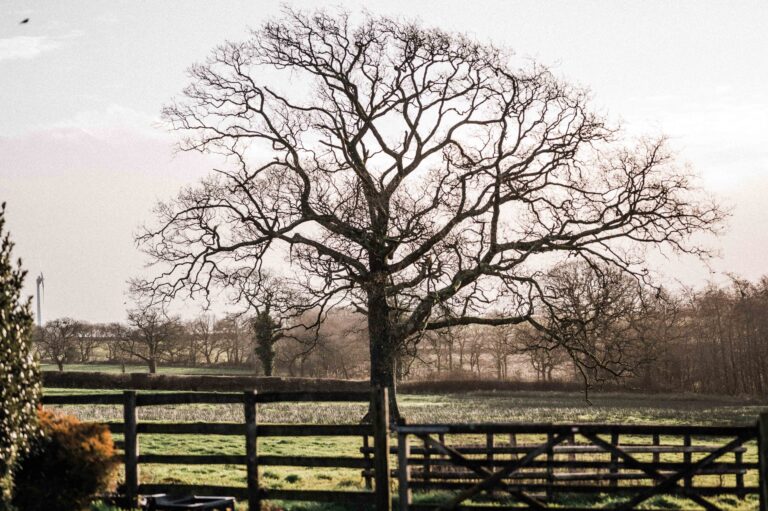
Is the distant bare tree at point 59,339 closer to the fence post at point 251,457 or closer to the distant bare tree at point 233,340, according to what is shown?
the distant bare tree at point 233,340

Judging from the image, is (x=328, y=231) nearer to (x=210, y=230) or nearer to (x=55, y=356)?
(x=210, y=230)

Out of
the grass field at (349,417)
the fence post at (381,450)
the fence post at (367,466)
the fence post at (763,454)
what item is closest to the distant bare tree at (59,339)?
the grass field at (349,417)

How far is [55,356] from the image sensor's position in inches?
3179

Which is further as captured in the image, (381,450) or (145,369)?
(145,369)

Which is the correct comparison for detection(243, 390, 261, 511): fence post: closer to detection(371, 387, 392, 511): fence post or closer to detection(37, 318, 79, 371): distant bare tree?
Answer: detection(371, 387, 392, 511): fence post

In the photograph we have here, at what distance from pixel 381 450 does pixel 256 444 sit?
2.45 m

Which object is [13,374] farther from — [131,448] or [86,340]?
[86,340]

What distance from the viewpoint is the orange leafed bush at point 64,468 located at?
1046cm

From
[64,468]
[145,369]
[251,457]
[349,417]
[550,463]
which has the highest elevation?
[64,468]

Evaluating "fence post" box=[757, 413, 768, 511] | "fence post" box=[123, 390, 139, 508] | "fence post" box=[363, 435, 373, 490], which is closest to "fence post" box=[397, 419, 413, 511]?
"fence post" box=[363, 435, 373, 490]

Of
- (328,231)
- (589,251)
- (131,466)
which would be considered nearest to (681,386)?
(589,251)

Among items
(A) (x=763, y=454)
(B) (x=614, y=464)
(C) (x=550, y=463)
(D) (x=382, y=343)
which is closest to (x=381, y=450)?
(C) (x=550, y=463)

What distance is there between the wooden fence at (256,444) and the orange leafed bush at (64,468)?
144cm

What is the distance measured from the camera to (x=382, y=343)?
29.4 meters
